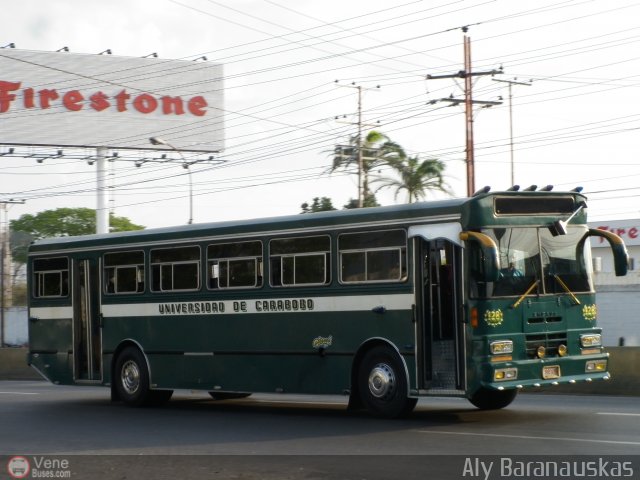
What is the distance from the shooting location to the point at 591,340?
16016mm

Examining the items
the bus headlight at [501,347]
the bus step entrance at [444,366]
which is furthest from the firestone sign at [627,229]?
the bus headlight at [501,347]

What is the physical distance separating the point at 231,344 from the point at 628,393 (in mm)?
7335

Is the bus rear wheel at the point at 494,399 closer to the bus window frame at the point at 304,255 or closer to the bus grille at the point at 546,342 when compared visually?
the bus grille at the point at 546,342

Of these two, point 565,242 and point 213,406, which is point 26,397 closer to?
point 213,406

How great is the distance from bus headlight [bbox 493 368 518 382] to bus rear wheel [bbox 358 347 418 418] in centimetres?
149

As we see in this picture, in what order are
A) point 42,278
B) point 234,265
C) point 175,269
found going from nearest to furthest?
point 234,265 → point 175,269 → point 42,278

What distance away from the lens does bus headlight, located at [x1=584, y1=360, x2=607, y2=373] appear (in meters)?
15.9

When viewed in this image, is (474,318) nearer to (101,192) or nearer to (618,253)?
(618,253)

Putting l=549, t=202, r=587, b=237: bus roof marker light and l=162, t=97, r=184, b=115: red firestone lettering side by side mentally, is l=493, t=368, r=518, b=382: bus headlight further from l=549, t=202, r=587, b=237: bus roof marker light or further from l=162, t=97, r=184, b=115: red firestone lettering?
l=162, t=97, r=184, b=115: red firestone lettering

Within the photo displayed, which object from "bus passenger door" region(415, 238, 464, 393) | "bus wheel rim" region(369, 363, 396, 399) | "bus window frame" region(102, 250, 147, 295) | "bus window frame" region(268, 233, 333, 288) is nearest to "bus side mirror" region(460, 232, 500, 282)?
"bus passenger door" region(415, 238, 464, 393)

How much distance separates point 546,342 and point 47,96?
171 ft

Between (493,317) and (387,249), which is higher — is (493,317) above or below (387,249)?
below

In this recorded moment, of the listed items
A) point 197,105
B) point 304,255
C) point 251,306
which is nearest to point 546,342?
point 304,255

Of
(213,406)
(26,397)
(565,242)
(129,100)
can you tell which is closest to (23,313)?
(129,100)
